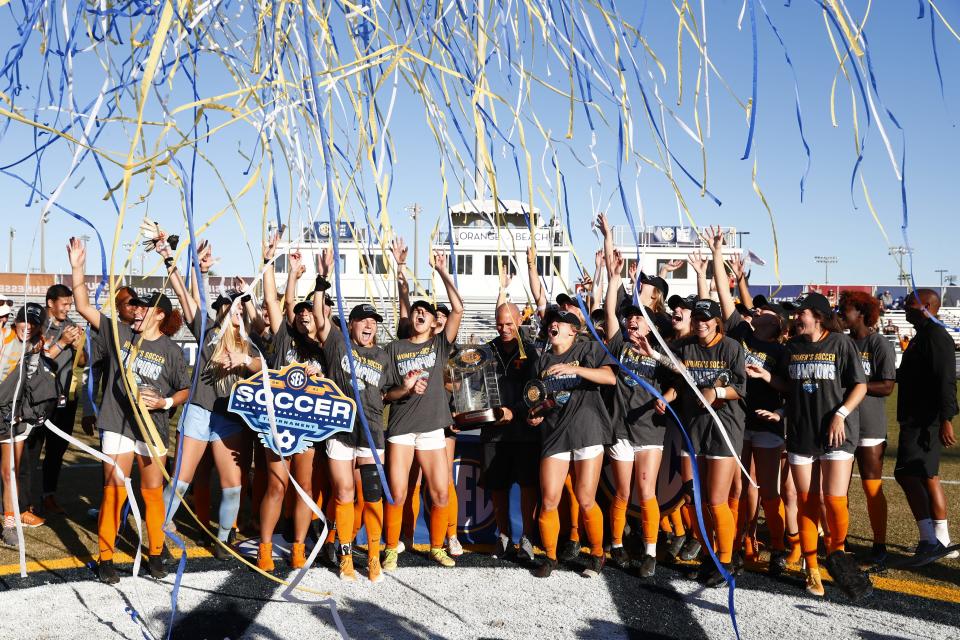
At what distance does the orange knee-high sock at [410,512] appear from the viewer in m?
5.60

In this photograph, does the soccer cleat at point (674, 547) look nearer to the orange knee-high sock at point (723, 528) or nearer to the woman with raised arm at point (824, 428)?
the orange knee-high sock at point (723, 528)

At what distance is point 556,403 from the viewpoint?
515 cm

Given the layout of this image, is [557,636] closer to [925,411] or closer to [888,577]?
[888,577]

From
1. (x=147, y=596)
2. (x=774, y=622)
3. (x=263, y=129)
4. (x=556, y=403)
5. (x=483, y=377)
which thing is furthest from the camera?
(x=483, y=377)

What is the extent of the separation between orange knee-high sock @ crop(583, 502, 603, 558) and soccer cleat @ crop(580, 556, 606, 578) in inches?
1.1

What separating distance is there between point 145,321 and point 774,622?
154 inches

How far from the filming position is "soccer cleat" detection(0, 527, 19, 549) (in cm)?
536

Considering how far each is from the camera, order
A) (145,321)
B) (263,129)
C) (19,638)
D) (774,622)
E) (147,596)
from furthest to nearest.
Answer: (145,321) → (147,596) → (774,622) → (19,638) → (263,129)

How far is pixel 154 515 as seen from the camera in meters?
4.84

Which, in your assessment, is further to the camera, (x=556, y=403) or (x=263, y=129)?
(x=556, y=403)

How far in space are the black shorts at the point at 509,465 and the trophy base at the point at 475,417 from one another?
0.81 feet

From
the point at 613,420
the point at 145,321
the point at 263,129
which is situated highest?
the point at 263,129

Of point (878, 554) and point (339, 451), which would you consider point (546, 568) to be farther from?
A: point (878, 554)

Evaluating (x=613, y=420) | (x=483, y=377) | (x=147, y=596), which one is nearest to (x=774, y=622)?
(x=613, y=420)
